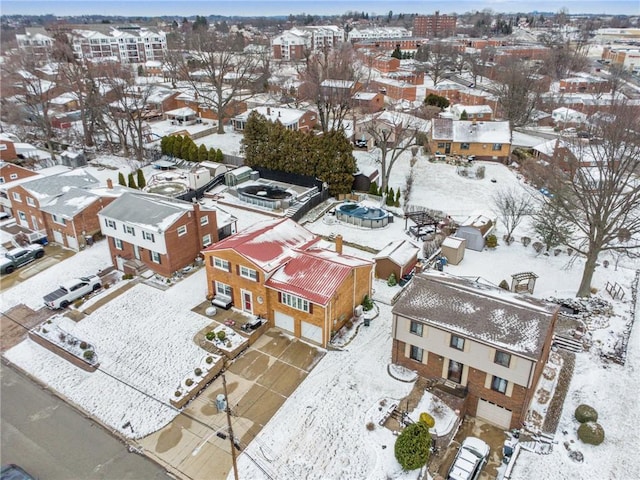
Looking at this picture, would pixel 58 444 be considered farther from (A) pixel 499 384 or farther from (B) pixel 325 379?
(A) pixel 499 384

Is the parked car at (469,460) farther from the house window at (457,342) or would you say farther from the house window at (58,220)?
the house window at (58,220)

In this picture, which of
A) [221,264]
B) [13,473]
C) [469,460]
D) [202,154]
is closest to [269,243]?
[221,264]

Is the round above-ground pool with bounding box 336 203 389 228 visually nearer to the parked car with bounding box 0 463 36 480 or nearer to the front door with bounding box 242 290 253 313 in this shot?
the front door with bounding box 242 290 253 313

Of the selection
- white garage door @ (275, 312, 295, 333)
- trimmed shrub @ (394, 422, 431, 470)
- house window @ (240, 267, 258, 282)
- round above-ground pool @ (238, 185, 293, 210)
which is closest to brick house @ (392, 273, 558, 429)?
trimmed shrub @ (394, 422, 431, 470)

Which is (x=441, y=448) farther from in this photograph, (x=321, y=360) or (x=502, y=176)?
(x=502, y=176)

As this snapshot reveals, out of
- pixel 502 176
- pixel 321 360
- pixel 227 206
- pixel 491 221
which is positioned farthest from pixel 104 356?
pixel 502 176

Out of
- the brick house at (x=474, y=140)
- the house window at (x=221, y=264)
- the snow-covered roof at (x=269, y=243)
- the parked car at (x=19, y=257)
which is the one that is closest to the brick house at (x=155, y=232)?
the snow-covered roof at (x=269, y=243)

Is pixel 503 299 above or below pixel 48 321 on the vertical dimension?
above
